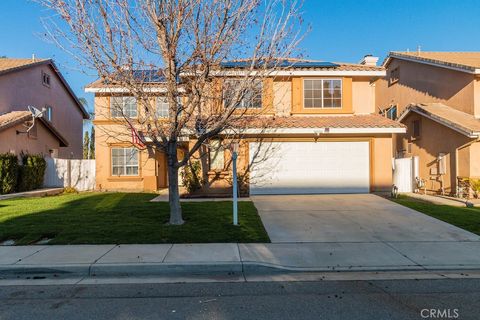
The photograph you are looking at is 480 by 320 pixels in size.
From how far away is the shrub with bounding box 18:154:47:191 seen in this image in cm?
1631

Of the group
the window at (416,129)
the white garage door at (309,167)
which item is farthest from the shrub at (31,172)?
the window at (416,129)

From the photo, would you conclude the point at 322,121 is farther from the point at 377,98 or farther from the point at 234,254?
the point at 377,98

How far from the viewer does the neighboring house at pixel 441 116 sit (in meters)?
14.0

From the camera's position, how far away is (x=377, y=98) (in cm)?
2583

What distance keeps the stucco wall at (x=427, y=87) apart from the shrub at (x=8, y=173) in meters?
19.9

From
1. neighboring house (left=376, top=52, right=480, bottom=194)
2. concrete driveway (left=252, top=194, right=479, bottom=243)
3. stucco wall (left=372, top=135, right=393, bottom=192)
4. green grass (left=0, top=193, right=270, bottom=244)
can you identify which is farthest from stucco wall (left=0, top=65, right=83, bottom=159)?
neighboring house (left=376, top=52, right=480, bottom=194)

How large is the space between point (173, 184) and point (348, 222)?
459 cm

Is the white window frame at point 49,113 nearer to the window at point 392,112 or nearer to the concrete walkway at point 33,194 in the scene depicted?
the concrete walkway at point 33,194

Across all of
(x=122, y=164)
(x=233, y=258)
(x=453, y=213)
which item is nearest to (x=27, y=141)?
(x=122, y=164)

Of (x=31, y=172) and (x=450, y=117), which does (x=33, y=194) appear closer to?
(x=31, y=172)

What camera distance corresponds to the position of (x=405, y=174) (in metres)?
15.5

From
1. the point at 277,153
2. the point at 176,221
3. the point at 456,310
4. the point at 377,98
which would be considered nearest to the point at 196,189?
the point at 277,153

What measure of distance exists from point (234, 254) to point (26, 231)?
495 centimetres

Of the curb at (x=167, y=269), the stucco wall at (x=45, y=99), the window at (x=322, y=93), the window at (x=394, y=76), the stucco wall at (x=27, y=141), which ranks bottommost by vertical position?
the curb at (x=167, y=269)
